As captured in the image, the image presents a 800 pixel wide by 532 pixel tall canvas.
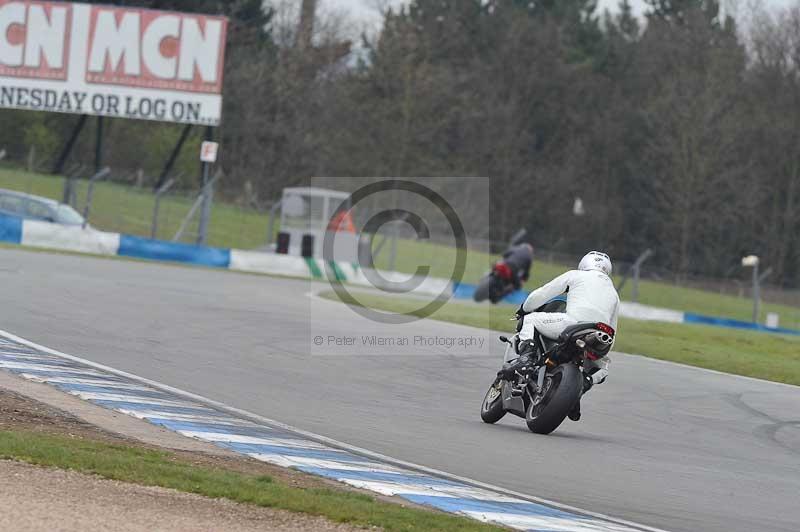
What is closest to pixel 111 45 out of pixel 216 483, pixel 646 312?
pixel 646 312

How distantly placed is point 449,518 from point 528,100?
2635 inches

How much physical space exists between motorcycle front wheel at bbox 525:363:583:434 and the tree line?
4611 centimetres

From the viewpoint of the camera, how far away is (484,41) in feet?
248

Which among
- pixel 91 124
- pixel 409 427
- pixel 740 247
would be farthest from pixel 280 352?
pixel 740 247

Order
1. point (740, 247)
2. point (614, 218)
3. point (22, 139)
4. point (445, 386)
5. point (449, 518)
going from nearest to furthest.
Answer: point (449, 518)
point (445, 386)
point (22, 139)
point (740, 247)
point (614, 218)

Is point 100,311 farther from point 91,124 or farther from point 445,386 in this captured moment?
point 91,124

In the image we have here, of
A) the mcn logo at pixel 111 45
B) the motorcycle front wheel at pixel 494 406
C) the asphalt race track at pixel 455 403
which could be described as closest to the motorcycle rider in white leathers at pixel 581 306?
the motorcycle front wheel at pixel 494 406

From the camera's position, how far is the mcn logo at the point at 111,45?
126 ft

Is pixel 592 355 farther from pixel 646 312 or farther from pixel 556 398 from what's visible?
pixel 646 312

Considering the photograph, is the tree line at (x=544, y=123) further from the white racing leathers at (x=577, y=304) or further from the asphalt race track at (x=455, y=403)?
the white racing leathers at (x=577, y=304)

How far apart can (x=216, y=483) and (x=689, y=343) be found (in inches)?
578

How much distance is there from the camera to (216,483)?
7043 millimetres

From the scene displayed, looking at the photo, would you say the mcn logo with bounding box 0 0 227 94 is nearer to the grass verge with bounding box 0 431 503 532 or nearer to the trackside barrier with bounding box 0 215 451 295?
the trackside barrier with bounding box 0 215 451 295

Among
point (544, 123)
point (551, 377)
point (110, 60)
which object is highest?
point (544, 123)
